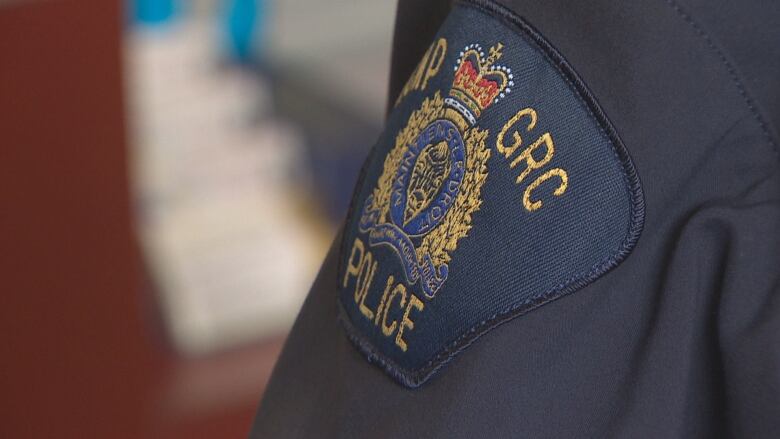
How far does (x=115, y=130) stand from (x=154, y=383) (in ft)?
1.10

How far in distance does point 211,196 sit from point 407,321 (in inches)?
35.5

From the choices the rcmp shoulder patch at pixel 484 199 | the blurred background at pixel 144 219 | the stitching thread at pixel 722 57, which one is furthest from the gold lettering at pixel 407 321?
the blurred background at pixel 144 219

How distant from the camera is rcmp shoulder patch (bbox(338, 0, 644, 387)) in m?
0.32

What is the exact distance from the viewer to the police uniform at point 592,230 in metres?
0.31

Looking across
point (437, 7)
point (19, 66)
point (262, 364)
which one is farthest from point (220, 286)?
point (437, 7)

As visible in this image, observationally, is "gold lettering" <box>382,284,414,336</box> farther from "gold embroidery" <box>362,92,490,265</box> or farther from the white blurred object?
the white blurred object

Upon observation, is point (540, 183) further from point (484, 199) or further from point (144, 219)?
point (144, 219)

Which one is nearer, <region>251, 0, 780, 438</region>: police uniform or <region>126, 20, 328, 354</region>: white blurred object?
<region>251, 0, 780, 438</region>: police uniform

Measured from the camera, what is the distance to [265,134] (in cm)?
124

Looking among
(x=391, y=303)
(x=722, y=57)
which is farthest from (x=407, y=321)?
(x=722, y=57)

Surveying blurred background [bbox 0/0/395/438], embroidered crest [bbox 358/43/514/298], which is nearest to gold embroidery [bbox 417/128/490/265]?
embroidered crest [bbox 358/43/514/298]

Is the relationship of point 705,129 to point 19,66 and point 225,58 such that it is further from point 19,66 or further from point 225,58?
point 225,58

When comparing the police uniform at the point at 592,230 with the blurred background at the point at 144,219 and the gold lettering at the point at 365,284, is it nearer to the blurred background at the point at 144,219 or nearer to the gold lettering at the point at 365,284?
the gold lettering at the point at 365,284

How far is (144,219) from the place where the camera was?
1.18 metres
